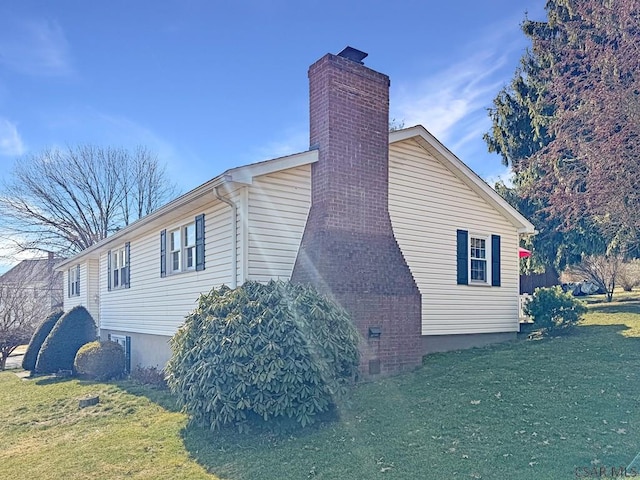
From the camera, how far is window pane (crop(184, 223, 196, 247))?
444 inches

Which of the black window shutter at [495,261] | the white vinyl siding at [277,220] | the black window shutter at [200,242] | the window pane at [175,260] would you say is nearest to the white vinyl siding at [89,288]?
the window pane at [175,260]

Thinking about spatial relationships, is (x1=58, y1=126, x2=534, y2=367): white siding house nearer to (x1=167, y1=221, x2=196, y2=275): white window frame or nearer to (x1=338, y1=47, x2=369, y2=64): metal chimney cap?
(x1=167, y1=221, x2=196, y2=275): white window frame

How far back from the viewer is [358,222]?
9641 millimetres

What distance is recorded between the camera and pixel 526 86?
19500 millimetres

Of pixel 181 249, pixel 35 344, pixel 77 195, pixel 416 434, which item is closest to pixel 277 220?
pixel 181 249

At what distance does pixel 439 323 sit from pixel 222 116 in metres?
8.40

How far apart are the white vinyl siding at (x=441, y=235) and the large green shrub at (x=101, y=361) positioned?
839cm

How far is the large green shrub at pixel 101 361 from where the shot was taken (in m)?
13.7

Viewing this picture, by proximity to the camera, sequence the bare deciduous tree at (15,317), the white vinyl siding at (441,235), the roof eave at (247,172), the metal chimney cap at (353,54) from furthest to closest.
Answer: the bare deciduous tree at (15,317) < the white vinyl siding at (441,235) < the metal chimney cap at (353,54) < the roof eave at (247,172)

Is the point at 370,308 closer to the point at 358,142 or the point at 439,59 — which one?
the point at 358,142

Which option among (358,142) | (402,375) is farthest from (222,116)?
(402,375)

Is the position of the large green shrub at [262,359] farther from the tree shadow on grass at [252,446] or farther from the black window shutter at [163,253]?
the black window shutter at [163,253]

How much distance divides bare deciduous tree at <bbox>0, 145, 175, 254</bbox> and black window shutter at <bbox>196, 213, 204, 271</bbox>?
23.8 meters

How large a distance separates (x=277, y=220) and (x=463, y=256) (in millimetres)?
5377
